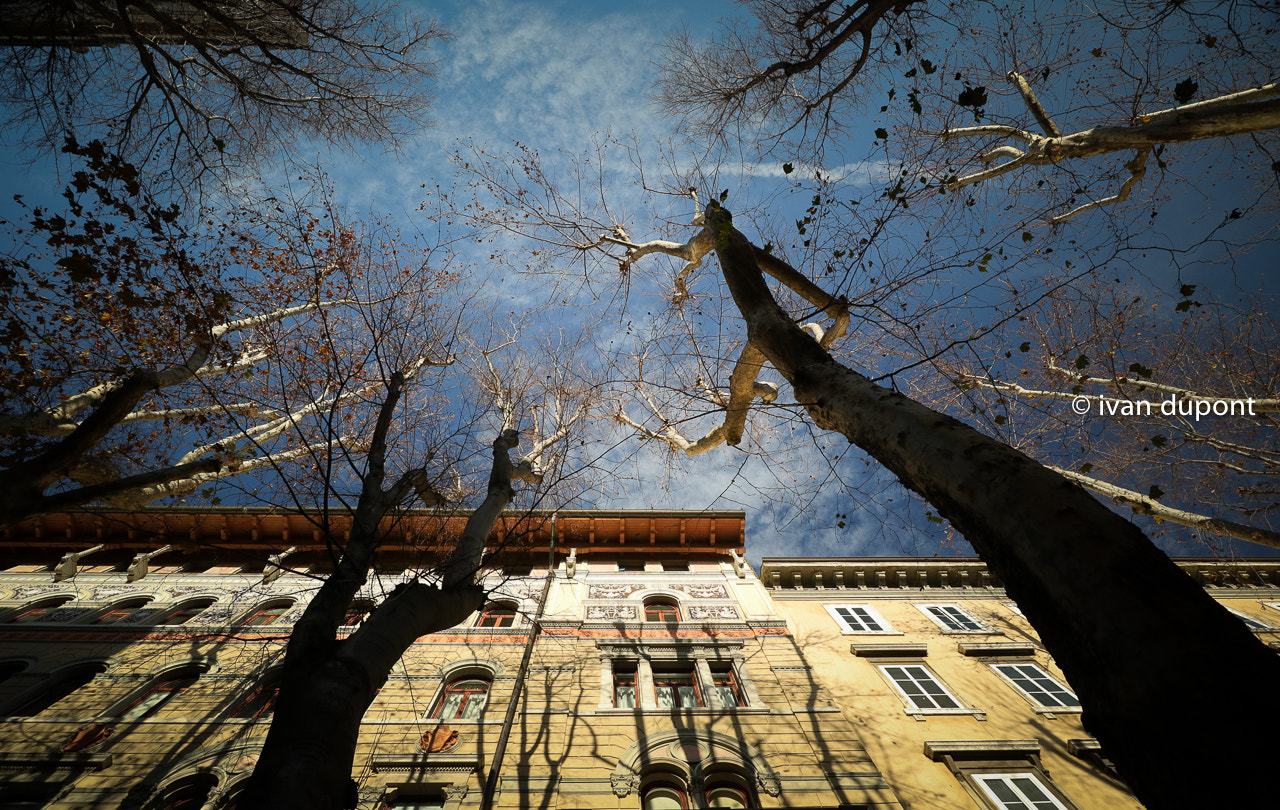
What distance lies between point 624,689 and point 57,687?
1215 cm

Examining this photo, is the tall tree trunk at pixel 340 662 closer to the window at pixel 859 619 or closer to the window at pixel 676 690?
the window at pixel 676 690

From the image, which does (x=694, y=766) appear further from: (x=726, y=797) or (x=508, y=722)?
(x=508, y=722)

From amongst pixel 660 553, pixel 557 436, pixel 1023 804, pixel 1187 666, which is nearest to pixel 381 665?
pixel 1187 666

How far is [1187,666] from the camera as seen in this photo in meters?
1.49

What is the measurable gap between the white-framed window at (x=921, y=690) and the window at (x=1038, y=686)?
164 centimetres

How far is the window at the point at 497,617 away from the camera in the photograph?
508 inches

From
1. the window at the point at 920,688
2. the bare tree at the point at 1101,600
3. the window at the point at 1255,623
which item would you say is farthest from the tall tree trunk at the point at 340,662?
the window at the point at 1255,623

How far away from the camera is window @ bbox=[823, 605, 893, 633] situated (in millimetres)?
12914

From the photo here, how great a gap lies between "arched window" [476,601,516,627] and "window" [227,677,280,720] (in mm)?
4230

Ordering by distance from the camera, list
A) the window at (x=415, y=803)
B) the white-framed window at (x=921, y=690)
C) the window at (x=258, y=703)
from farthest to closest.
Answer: the white-framed window at (x=921, y=690), the window at (x=258, y=703), the window at (x=415, y=803)

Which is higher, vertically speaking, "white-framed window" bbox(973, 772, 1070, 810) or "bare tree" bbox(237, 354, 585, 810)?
"bare tree" bbox(237, 354, 585, 810)

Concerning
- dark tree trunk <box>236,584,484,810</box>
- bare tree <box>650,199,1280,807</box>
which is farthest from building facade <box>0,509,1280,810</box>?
bare tree <box>650,199,1280,807</box>

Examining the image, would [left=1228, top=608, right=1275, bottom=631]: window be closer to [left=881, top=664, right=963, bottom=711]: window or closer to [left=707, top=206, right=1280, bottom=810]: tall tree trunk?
[left=881, top=664, right=963, bottom=711]: window

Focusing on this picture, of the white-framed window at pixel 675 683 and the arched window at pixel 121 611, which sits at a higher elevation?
the arched window at pixel 121 611
